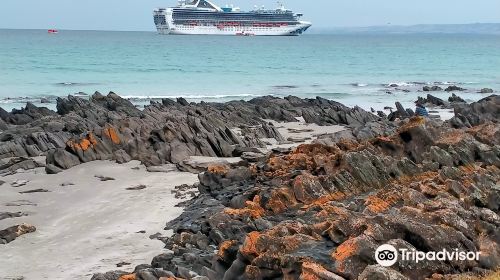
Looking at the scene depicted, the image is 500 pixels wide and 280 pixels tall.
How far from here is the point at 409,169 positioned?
1773 cm

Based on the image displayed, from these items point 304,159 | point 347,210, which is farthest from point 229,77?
point 347,210

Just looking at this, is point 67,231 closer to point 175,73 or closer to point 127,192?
point 127,192

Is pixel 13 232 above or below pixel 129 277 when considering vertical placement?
below

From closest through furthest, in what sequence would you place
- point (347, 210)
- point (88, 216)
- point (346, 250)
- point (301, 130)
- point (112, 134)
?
point (346, 250), point (347, 210), point (88, 216), point (112, 134), point (301, 130)

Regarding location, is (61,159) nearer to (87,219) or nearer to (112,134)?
(112,134)

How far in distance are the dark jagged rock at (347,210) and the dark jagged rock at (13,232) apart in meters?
3.72

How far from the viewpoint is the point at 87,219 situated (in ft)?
62.5

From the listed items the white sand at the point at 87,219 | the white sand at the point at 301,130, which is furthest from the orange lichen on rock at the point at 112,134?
the white sand at the point at 301,130

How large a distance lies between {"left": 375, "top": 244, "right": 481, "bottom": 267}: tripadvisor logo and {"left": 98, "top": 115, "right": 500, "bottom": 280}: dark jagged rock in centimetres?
9

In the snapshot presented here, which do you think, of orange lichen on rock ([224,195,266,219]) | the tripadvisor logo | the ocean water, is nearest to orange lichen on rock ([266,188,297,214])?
orange lichen on rock ([224,195,266,219])

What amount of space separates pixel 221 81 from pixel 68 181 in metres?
51.4

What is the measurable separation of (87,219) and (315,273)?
10557 mm

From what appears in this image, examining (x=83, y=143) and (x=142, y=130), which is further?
(x=142, y=130)

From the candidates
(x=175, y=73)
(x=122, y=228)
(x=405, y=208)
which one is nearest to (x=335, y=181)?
(x=405, y=208)
